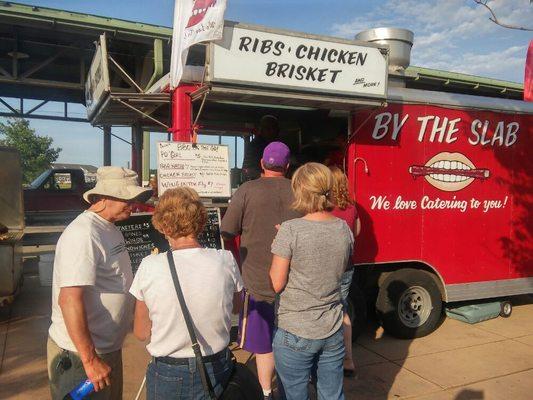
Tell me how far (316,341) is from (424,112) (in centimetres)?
370

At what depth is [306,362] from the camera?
2.66m

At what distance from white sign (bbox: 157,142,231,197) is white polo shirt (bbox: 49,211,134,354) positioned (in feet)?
6.01

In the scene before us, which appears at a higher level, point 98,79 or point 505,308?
point 98,79

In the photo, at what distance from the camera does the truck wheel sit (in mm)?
5406

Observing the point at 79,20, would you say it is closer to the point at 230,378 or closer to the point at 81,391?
the point at 81,391

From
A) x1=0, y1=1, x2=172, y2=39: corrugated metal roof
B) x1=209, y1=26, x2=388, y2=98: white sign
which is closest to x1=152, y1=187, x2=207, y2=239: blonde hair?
x1=209, y1=26, x2=388, y2=98: white sign

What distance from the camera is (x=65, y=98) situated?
1492cm

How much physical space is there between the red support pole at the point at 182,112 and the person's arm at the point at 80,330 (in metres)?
2.63

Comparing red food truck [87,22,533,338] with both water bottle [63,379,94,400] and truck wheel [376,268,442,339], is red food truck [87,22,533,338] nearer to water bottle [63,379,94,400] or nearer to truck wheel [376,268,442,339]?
truck wheel [376,268,442,339]

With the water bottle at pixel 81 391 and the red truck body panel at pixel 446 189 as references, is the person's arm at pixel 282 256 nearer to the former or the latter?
the water bottle at pixel 81 391

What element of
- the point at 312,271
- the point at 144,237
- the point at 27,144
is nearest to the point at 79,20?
the point at 144,237

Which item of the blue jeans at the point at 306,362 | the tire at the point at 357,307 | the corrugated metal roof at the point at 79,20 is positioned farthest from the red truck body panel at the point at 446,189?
the blue jeans at the point at 306,362

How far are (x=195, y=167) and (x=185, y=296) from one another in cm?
254

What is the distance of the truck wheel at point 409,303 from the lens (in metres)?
5.41
